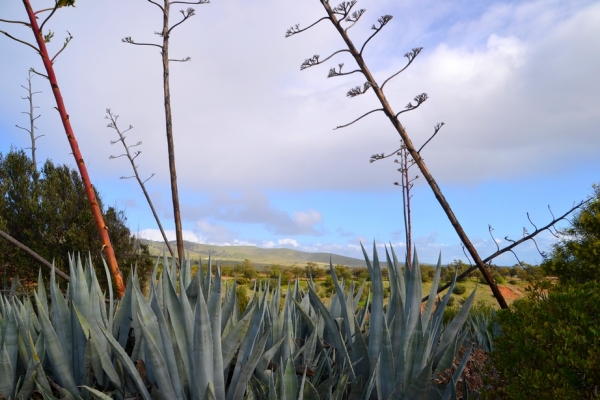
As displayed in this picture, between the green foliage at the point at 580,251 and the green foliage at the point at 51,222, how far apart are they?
30.4ft

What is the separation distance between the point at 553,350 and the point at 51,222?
12.9m

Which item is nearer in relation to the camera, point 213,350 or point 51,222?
point 213,350

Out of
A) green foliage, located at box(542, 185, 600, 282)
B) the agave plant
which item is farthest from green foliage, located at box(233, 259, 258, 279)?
the agave plant

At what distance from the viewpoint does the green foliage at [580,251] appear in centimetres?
591

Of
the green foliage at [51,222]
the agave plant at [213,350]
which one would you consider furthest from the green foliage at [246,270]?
the agave plant at [213,350]

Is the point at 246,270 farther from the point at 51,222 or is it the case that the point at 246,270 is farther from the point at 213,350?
the point at 213,350

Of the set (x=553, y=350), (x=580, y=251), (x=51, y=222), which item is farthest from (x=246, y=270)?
(x=553, y=350)

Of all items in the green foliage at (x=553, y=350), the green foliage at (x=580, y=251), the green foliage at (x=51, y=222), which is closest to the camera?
the green foliage at (x=553, y=350)

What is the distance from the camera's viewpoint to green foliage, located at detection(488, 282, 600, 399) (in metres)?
2.14

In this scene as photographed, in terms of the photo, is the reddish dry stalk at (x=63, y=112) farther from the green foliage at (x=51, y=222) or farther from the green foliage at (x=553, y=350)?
the green foliage at (x=51, y=222)

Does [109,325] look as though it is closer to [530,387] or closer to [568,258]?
[530,387]

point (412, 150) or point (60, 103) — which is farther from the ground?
point (60, 103)

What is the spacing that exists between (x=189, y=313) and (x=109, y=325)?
777mm

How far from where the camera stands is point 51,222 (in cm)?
1264
